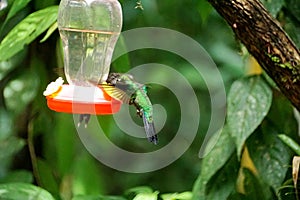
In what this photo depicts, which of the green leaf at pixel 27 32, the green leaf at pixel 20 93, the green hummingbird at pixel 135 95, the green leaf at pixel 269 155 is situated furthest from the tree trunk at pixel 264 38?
the green leaf at pixel 20 93

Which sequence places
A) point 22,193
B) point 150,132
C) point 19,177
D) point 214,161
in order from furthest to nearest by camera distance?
point 19,177 → point 214,161 → point 22,193 → point 150,132

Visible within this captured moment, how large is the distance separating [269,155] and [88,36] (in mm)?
463

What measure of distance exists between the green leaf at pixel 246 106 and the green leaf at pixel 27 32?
1.37 ft

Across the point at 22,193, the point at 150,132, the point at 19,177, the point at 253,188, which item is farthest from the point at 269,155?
the point at 19,177

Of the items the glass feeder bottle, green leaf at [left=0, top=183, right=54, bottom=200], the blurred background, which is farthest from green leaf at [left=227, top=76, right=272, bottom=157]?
green leaf at [left=0, top=183, right=54, bottom=200]

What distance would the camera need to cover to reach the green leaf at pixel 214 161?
4.56 ft

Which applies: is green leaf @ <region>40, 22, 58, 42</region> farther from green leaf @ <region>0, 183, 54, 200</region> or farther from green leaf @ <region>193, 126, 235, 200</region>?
green leaf @ <region>193, 126, 235, 200</region>

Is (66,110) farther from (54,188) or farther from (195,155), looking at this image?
(195,155)

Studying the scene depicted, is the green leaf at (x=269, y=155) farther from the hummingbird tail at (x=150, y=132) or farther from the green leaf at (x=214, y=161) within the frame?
the hummingbird tail at (x=150, y=132)

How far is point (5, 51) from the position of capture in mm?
1346

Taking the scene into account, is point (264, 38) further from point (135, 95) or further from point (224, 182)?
point (224, 182)

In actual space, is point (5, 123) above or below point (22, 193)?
below

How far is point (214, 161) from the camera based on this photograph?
1.39 meters

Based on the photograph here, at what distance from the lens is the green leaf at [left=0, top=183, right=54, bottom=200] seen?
Answer: 1271 mm
